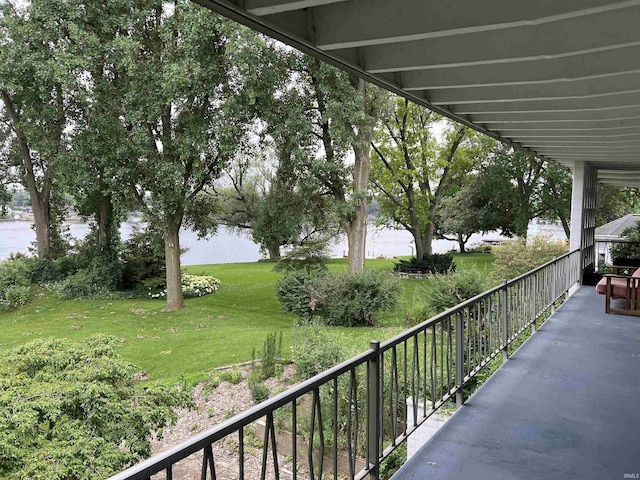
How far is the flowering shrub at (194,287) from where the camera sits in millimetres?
14500

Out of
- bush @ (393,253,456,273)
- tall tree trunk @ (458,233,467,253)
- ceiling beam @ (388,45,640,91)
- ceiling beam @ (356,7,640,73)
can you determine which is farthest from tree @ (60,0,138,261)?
tall tree trunk @ (458,233,467,253)

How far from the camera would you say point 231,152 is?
11.7 meters

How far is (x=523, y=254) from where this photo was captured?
1024 centimetres

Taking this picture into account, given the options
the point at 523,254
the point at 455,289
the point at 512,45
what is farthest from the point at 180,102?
the point at 512,45

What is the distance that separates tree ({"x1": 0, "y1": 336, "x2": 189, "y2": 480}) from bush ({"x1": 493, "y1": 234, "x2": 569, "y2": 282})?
8.05 meters

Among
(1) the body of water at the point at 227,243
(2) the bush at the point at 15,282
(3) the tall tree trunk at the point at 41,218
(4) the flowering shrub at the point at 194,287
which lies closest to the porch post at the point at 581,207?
(1) the body of water at the point at 227,243

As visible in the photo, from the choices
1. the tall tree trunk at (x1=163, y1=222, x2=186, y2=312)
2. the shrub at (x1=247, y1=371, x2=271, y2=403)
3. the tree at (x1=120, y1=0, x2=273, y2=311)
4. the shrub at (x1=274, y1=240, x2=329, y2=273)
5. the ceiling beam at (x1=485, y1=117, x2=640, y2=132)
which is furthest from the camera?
the shrub at (x1=274, y1=240, x2=329, y2=273)

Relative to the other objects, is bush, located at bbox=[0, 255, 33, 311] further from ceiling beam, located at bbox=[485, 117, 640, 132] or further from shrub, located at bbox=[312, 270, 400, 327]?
ceiling beam, located at bbox=[485, 117, 640, 132]

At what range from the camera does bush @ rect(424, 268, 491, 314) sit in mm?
7594

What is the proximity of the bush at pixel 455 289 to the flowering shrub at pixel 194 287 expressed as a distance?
29.7ft

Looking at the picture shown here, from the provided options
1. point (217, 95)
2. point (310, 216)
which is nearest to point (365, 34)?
point (217, 95)

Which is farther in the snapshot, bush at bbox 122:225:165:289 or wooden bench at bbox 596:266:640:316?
bush at bbox 122:225:165:289

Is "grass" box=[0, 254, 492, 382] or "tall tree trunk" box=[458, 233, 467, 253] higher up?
"tall tree trunk" box=[458, 233, 467, 253]

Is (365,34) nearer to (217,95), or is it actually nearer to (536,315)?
(536,315)
